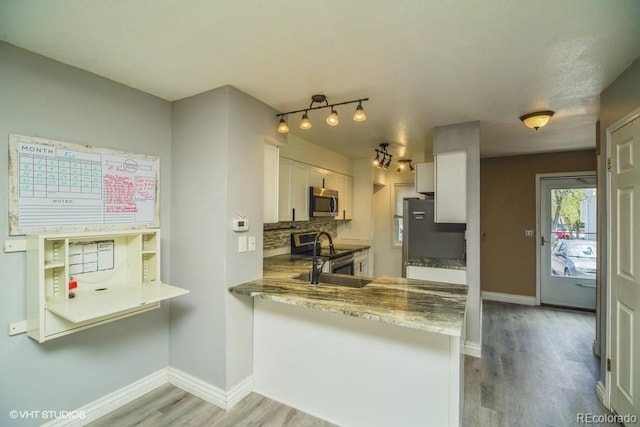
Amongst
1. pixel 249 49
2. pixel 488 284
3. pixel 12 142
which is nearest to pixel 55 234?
pixel 12 142

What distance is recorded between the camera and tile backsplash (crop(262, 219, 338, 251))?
3717 millimetres

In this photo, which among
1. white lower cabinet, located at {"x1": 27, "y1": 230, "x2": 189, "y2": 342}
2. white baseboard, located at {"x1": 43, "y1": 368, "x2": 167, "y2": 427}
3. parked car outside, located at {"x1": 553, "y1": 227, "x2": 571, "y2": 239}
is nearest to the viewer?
white lower cabinet, located at {"x1": 27, "y1": 230, "x2": 189, "y2": 342}

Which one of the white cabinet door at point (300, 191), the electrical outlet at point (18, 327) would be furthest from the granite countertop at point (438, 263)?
the electrical outlet at point (18, 327)

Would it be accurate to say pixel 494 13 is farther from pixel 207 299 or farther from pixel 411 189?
pixel 411 189

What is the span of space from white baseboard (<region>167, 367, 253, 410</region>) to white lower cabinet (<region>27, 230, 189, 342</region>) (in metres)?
A: 0.73

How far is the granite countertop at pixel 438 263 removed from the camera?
121 inches

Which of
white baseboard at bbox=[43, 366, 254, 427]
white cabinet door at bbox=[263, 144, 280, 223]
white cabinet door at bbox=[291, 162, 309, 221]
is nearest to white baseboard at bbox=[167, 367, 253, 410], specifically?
white baseboard at bbox=[43, 366, 254, 427]

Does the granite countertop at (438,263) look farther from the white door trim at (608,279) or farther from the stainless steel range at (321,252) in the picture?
the white door trim at (608,279)

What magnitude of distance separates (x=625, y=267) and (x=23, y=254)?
12.3ft

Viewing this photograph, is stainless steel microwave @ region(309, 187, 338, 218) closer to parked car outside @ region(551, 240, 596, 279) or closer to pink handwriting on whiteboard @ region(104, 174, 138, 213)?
pink handwriting on whiteboard @ region(104, 174, 138, 213)

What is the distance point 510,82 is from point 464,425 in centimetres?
237

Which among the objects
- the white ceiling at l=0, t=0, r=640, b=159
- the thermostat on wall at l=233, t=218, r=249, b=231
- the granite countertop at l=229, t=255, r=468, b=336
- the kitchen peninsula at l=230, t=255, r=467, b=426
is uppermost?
the white ceiling at l=0, t=0, r=640, b=159

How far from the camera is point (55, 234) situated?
5.72 feet

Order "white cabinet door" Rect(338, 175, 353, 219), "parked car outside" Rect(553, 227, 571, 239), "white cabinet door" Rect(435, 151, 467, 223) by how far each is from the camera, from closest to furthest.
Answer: "white cabinet door" Rect(435, 151, 467, 223), "parked car outside" Rect(553, 227, 571, 239), "white cabinet door" Rect(338, 175, 353, 219)
